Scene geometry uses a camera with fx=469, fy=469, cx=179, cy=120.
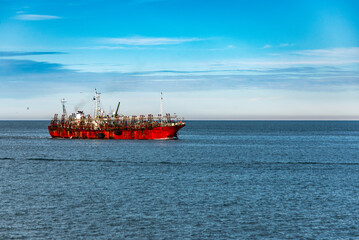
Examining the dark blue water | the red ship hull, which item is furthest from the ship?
the dark blue water

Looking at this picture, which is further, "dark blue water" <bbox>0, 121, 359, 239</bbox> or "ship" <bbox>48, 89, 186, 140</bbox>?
"ship" <bbox>48, 89, 186, 140</bbox>

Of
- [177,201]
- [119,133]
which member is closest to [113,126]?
[119,133]

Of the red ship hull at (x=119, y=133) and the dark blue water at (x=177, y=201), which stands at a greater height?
the red ship hull at (x=119, y=133)

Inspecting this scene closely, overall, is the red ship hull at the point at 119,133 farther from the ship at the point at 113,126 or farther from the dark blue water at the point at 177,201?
the dark blue water at the point at 177,201

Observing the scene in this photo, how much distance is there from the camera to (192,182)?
61.0 meters

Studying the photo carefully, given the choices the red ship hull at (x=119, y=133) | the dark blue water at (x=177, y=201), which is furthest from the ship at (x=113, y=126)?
the dark blue water at (x=177, y=201)

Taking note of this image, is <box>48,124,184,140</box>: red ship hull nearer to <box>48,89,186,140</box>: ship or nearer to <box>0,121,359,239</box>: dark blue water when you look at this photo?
<box>48,89,186,140</box>: ship

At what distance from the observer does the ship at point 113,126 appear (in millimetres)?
153375

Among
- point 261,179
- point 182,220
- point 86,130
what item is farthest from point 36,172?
point 86,130

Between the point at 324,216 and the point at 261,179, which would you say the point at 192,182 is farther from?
the point at 324,216

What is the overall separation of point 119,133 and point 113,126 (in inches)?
374

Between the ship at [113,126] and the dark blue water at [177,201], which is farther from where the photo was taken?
the ship at [113,126]

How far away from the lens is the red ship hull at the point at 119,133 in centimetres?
15212

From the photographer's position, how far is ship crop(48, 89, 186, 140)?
153375mm
